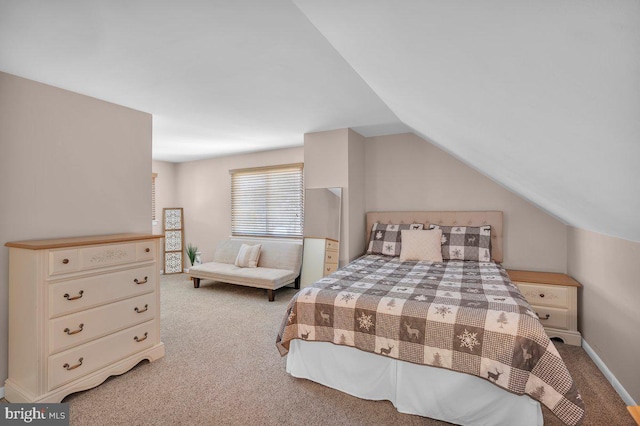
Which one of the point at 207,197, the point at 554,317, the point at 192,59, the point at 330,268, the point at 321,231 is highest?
the point at 192,59

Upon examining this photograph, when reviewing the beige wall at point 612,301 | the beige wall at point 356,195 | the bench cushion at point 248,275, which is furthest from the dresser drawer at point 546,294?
the bench cushion at point 248,275

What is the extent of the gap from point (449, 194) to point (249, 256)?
315cm

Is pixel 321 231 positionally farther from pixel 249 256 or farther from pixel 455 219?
pixel 455 219

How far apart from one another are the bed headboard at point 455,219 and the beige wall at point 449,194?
0.09m

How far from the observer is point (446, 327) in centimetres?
179

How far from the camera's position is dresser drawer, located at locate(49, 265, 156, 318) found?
2.07 m

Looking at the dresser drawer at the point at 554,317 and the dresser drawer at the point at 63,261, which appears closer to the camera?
the dresser drawer at the point at 63,261

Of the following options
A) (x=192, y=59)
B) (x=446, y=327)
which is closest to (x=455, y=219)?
(x=446, y=327)

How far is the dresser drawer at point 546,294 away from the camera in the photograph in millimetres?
2869

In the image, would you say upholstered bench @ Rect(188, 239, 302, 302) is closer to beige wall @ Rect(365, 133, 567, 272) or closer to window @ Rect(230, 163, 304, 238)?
window @ Rect(230, 163, 304, 238)

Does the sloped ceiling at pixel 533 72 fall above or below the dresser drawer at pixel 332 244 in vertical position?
above

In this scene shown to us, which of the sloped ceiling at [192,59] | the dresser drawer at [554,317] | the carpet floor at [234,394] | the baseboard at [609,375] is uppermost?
the sloped ceiling at [192,59]

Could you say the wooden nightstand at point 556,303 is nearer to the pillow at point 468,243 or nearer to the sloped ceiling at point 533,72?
the pillow at point 468,243

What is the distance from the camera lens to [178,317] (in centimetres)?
365
